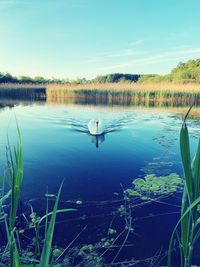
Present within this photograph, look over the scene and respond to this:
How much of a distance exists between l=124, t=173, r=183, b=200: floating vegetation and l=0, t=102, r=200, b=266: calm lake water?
161 millimetres

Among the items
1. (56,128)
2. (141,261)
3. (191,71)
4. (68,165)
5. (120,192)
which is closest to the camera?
(141,261)

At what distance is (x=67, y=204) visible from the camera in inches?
136

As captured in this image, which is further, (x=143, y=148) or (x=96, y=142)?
(x=96, y=142)

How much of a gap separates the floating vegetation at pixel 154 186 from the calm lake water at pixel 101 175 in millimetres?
161

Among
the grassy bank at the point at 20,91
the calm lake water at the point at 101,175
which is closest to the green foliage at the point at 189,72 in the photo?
the grassy bank at the point at 20,91

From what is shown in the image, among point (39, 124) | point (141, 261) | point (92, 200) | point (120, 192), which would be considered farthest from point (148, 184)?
point (39, 124)

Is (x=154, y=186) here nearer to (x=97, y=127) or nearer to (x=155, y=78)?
(x=97, y=127)

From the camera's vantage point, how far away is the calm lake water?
280 cm

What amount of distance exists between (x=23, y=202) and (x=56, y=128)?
580 centimetres

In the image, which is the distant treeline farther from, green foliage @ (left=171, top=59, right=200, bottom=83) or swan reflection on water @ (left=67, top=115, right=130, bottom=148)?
swan reflection on water @ (left=67, top=115, right=130, bottom=148)

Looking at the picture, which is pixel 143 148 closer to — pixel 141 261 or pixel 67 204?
pixel 67 204

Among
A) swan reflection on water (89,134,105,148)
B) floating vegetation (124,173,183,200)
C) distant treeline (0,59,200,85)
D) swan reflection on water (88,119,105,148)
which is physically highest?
distant treeline (0,59,200,85)

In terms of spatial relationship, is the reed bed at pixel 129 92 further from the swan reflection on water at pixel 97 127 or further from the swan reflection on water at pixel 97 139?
the swan reflection on water at pixel 97 139

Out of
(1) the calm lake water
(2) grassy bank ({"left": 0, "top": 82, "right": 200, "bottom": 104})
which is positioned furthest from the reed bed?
(1) the calm lake water
